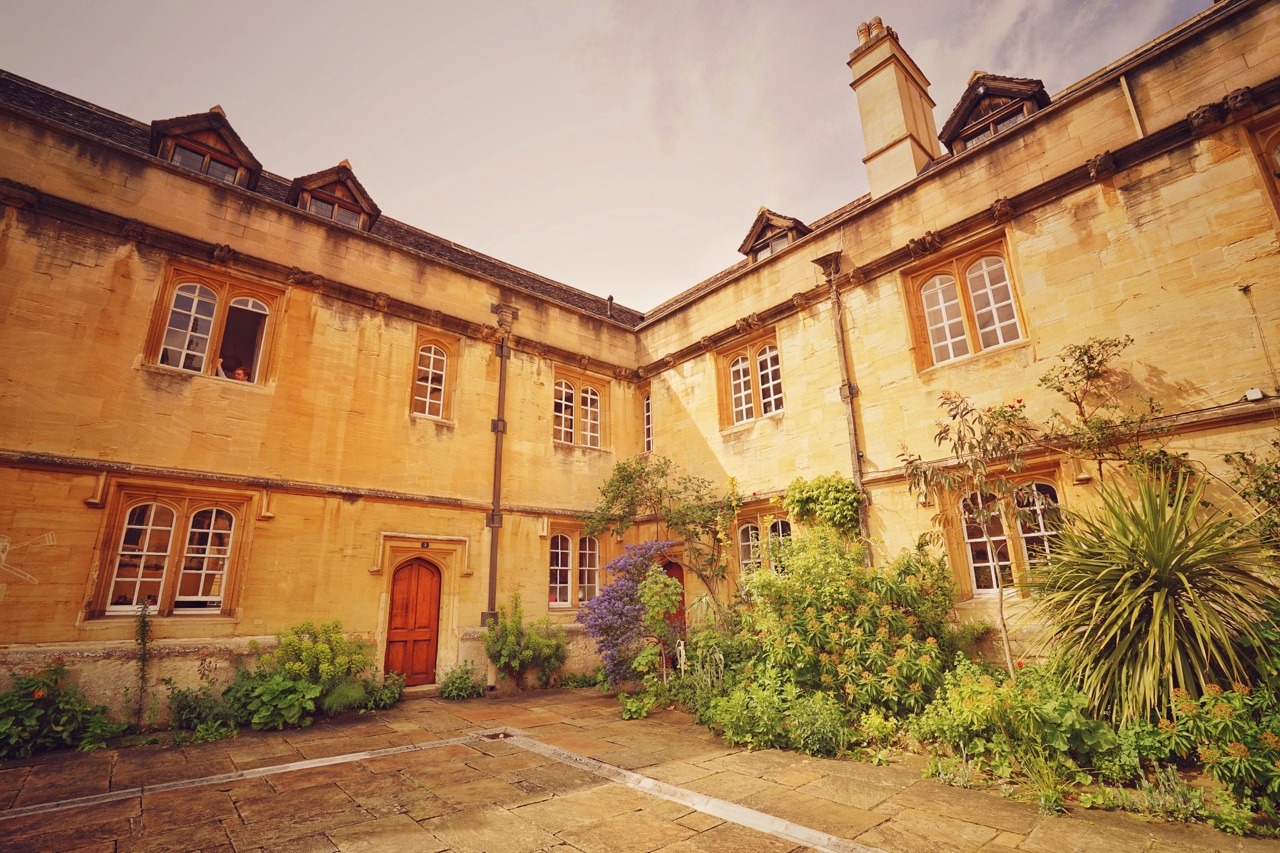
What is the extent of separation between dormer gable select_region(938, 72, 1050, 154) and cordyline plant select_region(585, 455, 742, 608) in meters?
7.50

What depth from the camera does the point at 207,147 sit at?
31.9ft

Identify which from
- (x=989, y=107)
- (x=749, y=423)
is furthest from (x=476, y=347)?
(x=989, y=107)

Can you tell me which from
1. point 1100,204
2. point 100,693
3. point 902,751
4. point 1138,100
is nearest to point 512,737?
point 902,751

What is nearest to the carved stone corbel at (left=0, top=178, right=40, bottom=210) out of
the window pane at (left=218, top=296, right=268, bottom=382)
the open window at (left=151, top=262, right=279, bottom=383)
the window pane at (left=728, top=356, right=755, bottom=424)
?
the open window at (left=151, top=262, right=279, bottom=383)

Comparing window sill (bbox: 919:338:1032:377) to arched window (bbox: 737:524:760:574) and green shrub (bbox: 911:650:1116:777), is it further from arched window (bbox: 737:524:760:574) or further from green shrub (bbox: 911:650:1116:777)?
green shrub (bbox: 911:650:1116:777)

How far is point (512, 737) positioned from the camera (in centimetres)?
692

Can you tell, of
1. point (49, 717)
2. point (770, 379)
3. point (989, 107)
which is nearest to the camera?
point (49, 717)

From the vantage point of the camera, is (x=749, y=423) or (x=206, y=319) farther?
(x=749, y=423)

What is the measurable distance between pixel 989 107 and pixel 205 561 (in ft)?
48.2

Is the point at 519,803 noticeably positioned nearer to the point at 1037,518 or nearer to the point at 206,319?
the point at 1037,518

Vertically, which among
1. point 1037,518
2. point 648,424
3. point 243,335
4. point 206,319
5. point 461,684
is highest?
point 243,335

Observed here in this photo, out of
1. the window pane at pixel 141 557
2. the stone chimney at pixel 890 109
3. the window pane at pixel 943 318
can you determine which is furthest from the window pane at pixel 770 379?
the window pane at pixel 141 557

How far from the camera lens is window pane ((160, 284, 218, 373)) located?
8758mm

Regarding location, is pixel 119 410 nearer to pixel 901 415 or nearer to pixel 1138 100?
pixel 901 415
